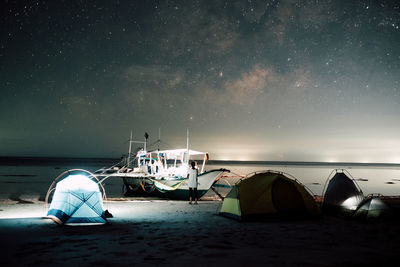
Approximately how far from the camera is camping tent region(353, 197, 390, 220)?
1046 centimetres

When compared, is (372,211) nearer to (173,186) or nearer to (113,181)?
(173,186)

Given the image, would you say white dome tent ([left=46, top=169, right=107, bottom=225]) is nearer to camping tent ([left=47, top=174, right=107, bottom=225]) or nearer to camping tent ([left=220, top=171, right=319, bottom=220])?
camping tent ([left=47, top=174, right=107, bottom=225])

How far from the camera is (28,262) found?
19.1 feet

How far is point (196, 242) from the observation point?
24.7 ft

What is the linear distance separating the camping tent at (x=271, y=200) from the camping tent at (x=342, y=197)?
1.29m

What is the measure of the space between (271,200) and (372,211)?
3.60 m

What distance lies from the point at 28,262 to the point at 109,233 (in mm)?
2800

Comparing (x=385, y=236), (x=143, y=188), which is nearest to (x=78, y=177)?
(x=385, y=236)

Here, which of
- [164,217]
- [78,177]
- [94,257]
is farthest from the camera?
[164,217]

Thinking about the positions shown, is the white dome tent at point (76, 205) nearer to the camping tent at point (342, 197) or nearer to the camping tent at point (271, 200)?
the camping tent at point (271, 200)

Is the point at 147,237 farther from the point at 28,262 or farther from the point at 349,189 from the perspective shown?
the point at 349,189

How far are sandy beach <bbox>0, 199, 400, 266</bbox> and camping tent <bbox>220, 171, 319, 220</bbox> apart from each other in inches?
19.5

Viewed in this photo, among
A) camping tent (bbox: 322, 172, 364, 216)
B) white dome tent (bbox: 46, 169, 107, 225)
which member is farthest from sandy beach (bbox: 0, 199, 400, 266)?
camping tent (bbox: 322, 172, 364, 216)

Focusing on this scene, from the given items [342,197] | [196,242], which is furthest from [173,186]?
[196,242]
